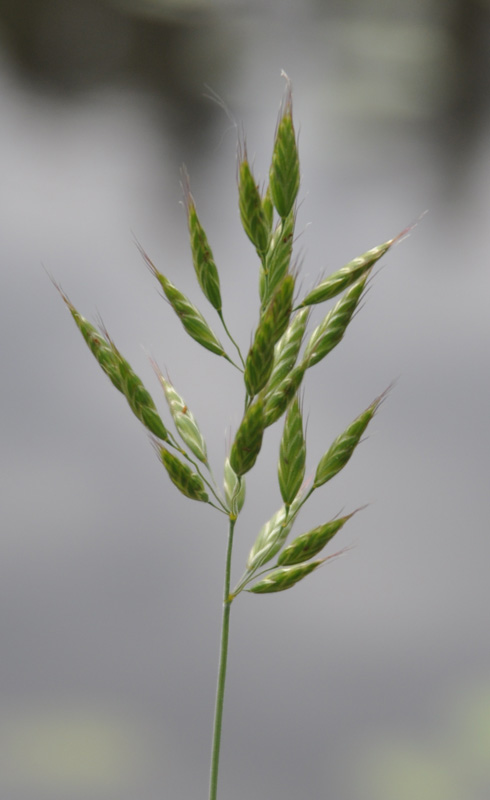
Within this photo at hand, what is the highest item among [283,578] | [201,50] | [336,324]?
[201,50]

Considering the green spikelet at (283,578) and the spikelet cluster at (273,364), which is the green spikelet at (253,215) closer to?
the spikelet cluster at (273,364)

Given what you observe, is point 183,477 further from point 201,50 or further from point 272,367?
point 201,50

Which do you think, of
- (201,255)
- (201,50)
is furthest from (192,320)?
(201,50)

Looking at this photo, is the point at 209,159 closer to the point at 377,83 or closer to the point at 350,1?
the point at 377,83

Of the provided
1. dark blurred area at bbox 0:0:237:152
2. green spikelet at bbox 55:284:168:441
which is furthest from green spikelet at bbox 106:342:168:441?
dark blurred area at bbox 0:0:237:152

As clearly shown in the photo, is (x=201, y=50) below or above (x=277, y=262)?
above

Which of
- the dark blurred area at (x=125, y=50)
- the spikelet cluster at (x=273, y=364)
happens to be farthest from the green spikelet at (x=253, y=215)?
the dark blurred area at (x=125, y=50)

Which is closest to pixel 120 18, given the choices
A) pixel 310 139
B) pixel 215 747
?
pixel 310 139

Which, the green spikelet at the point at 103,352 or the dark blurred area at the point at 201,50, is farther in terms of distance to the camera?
the dark blurred area at the point at 201,50
